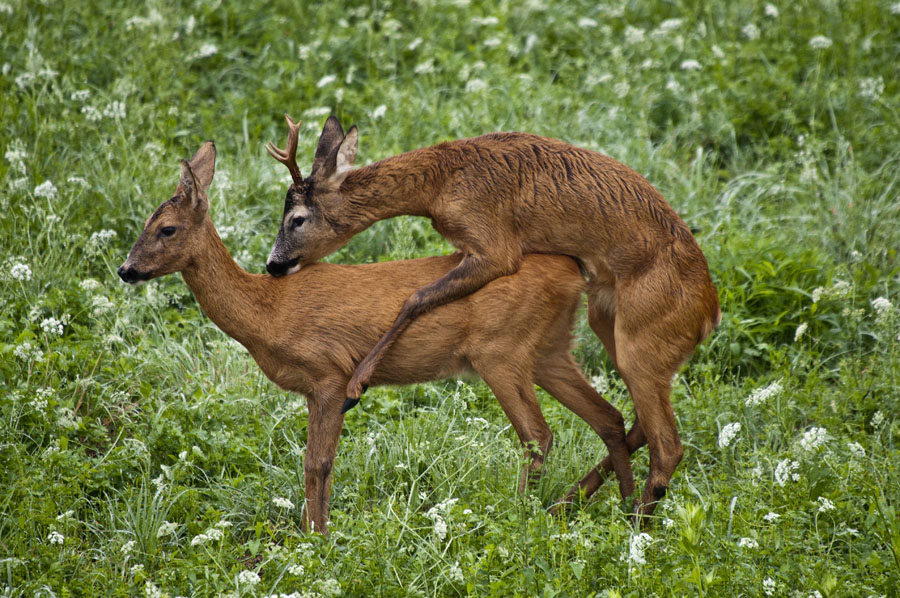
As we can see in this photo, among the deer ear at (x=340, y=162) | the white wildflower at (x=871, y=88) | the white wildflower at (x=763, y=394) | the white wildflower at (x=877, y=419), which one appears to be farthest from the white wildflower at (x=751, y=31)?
the deer ear at (x=340, y=162)

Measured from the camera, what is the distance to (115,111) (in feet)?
27.7

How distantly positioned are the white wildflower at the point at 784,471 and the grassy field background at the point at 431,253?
28 mm

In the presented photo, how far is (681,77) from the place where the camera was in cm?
968

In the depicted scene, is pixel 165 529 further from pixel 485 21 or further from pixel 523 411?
pixel 485 21

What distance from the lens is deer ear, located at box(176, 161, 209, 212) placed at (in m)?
5.52

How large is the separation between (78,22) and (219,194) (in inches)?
119

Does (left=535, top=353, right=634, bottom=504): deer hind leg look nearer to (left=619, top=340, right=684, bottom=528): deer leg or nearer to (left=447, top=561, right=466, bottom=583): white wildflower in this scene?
(left=619, top=340, right=684, bottom=528): deer leg

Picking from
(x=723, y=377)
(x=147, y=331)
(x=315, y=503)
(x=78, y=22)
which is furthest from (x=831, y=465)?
(x=78, y=22)

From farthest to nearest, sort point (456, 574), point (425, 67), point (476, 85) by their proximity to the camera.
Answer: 1. point (425, 67)
2. point (476, 85)
3. point (456, 574)

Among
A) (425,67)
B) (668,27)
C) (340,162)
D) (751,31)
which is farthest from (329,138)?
(751,31)

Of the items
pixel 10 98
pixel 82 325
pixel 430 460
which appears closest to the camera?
pixel 430 460

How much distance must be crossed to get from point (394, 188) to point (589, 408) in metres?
1.57

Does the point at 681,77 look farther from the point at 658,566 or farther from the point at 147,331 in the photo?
the point at 658,566

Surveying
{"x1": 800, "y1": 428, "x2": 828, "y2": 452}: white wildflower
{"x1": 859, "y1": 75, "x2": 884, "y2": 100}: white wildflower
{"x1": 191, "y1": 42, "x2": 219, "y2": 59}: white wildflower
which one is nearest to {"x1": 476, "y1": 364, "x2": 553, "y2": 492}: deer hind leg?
{"x1": 800, "y1": 428, "x2": 828, "y2": 452}: white wildflower
